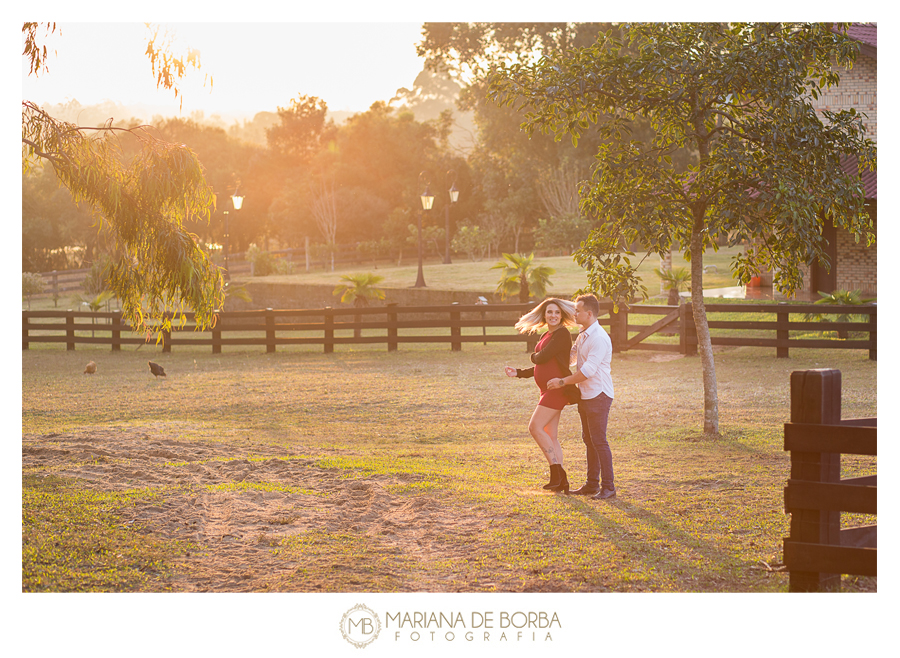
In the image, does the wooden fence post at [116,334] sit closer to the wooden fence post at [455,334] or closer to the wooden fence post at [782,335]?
the wooden fence post at [455,334]

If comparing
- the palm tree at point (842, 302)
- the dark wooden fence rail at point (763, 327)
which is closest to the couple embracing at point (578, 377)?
the dark wooden fence rail at point (763, 327)

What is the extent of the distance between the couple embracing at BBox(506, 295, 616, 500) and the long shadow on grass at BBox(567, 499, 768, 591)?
19.9 inches

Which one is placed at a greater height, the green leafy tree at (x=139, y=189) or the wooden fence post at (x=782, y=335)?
the green leafy tree at (x=139, y=189)

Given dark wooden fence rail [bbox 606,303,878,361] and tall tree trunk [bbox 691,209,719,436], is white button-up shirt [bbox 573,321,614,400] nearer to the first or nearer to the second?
tall tree trunk [bbox 691,209,719,436]

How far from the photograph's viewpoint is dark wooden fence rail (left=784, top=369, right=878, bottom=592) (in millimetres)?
3469

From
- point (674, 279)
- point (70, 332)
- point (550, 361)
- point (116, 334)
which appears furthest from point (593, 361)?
point (70, 332)

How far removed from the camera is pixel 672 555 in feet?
14.6

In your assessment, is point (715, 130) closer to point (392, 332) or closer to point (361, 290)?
point (392, 332)

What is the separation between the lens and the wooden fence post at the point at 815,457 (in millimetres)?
3521

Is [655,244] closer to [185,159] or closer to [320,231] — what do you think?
[185,159]

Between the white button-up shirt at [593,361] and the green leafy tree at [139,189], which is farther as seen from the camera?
the green leafy tree at [139,189]

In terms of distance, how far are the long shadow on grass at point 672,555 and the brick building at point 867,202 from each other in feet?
44.1

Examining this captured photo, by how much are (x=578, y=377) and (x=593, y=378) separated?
12cm
